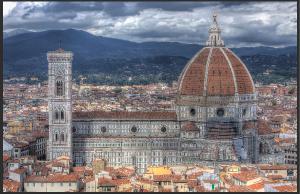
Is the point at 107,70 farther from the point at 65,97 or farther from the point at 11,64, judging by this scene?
the point at 65,97

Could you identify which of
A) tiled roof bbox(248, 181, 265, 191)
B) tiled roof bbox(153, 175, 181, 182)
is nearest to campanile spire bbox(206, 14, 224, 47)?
tiled roof bbox(153, 175, 181, 182)

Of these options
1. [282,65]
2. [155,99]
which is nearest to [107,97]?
[155,99]

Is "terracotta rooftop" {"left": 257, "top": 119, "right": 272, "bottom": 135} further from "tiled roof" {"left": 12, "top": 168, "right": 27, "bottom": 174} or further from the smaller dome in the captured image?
"tiled roof" {"left": 12, "top": 168, "right": 27, "bottom": 174}

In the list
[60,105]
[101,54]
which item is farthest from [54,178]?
[101,54]

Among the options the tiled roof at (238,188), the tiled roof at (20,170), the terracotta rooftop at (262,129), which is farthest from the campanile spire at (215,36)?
the tiled roof at (238,188)

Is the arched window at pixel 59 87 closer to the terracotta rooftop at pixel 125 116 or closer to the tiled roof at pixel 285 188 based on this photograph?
the terracotta rooftop at pixel 125 116

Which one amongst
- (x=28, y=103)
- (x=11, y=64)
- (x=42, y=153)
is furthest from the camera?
(x=11, y=64)
